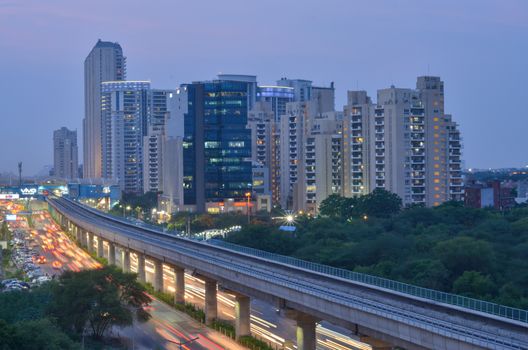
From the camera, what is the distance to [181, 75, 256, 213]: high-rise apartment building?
459 ft

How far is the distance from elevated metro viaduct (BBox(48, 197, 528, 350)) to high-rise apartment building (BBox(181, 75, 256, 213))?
69.3m

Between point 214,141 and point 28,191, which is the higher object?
point 214,141

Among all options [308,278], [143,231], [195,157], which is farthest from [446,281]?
[195,157]

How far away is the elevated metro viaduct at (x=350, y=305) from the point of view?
3209cm

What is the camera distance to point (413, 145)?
119812 millimetres

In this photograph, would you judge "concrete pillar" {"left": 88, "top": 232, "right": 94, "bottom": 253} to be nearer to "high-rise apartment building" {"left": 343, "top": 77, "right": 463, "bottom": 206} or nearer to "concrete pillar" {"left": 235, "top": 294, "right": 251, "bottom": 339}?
"high-rise apartment building" {"left": 343, "top": 77, "right": 463, "bottom": 206}

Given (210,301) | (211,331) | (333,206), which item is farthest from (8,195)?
(211,331)

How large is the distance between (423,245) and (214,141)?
71936 mm

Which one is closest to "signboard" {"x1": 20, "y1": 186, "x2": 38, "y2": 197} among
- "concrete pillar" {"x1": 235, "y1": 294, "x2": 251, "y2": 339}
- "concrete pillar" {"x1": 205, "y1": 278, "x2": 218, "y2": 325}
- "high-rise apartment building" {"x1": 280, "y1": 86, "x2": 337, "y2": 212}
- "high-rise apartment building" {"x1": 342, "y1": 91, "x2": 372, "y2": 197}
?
"high-rise apartment building" {"x1": 280, "y1": 86, "x2": 337, "y2": 212}

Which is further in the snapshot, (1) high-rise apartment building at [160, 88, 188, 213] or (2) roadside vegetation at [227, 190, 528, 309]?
(1) high-rise apartment building at [160, 88, 188, 213]

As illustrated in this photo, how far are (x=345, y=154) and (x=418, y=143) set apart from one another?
1534 cm

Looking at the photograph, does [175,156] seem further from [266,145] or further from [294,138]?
[266,145]

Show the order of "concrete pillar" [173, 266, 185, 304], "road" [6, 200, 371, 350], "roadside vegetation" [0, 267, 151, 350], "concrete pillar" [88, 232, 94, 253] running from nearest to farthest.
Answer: "road" [6, 200, 371, 350] → "roadside vegetation" [0, 267, 151, 350] → "concrete pillar" [173, 266, 185, 304] → "concrete pillar" [88, 232, 94, 253]

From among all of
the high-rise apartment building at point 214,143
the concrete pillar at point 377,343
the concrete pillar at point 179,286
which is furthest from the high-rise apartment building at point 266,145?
the concrete pillar at point 377,343
